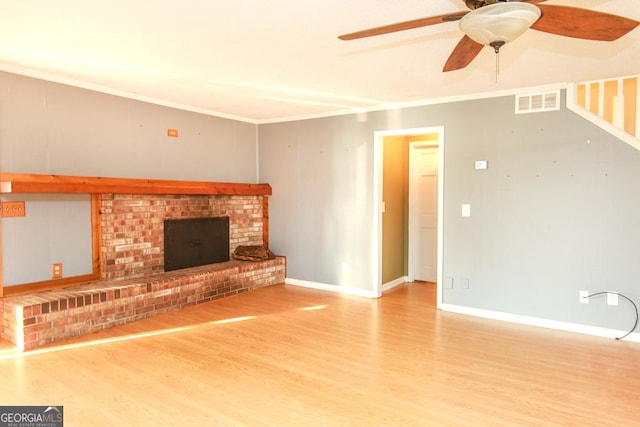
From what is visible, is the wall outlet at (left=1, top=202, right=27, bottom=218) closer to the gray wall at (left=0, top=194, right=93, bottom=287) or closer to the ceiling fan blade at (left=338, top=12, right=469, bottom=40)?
the gray wall at (left=0, top=194, right=93, bottom=287)

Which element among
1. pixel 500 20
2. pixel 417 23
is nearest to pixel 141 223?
pixel 417 23

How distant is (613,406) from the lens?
8.25 ft

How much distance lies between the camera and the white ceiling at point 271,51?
2.43 meters

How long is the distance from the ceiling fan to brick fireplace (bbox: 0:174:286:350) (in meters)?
3.38

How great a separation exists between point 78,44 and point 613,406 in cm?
450

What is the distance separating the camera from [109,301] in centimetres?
388

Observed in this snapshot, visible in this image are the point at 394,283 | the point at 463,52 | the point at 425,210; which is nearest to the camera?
the point at 463,52

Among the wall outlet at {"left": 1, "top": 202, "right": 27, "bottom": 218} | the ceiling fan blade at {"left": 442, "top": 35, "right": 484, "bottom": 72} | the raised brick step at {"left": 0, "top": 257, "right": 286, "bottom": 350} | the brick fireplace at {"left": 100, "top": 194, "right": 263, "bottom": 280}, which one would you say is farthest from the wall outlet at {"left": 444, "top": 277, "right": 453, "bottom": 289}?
the wall outlet at {"left": 1, "top": 202, "right": 27, "bottom": 218}

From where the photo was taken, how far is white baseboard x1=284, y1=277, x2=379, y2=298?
523cm

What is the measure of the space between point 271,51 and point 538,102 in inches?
110

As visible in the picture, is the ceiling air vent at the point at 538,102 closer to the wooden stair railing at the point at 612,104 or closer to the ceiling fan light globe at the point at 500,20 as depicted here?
the wooden stair railing at the point at 612,104

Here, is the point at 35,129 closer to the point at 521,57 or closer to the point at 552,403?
the point at 521,57

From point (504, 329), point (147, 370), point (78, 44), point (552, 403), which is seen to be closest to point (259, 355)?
point (147, 370)

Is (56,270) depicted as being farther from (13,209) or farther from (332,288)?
(332,288)
